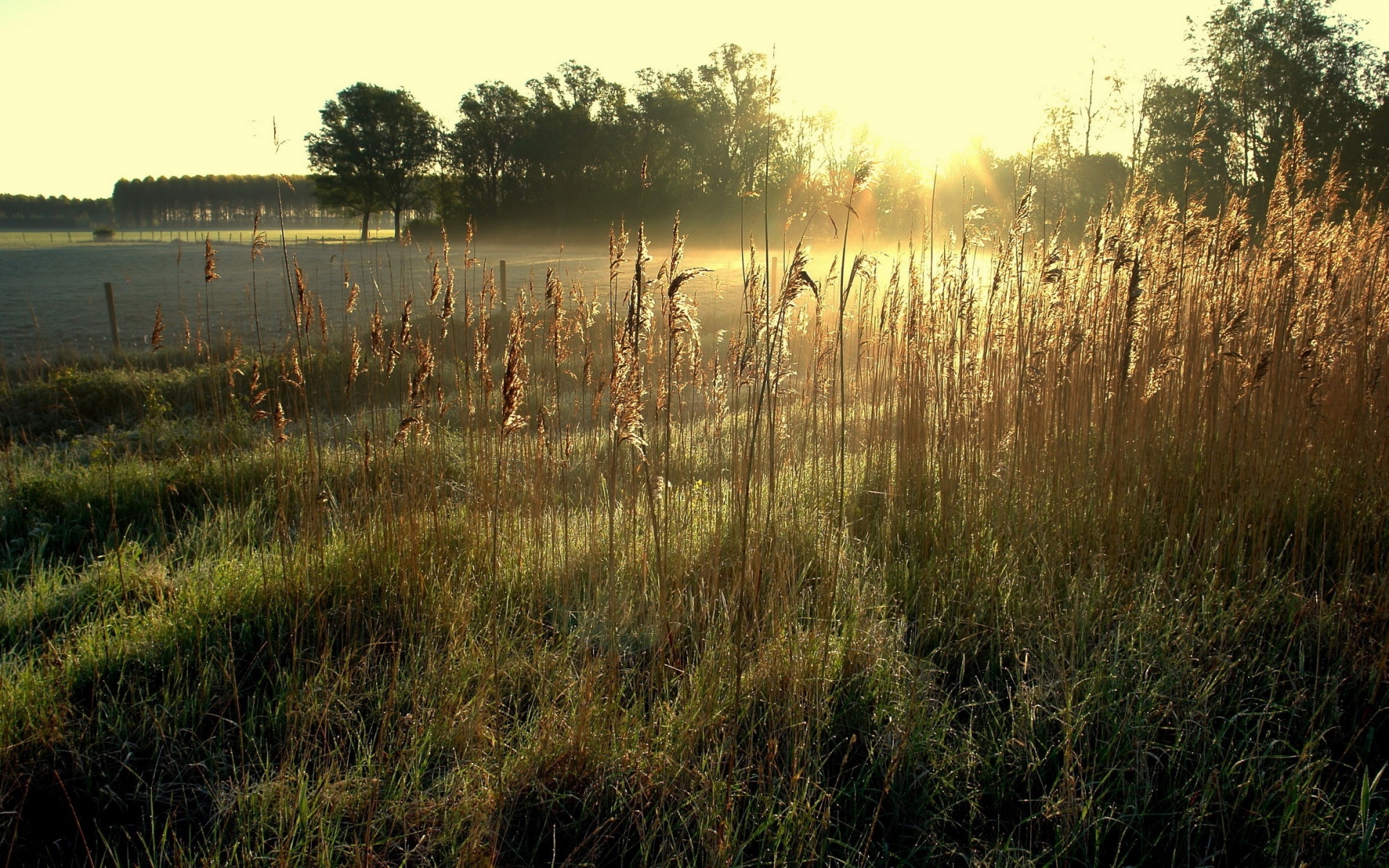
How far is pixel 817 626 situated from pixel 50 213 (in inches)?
5241

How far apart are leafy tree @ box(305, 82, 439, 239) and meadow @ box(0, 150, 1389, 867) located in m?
45.7

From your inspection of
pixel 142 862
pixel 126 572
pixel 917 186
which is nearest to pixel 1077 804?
pixel 142 862

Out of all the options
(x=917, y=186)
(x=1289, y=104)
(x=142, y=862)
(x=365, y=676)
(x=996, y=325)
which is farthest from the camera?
(x=1289, y=104)

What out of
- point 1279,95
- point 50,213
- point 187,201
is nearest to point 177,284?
point 1279,95

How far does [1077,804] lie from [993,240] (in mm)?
→ 3027

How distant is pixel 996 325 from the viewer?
3.85 meters

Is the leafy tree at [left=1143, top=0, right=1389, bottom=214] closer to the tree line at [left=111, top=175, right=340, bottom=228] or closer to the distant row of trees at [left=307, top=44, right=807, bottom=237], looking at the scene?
the distant row of trees at [left=307, top=44, right=807, bottom=237]

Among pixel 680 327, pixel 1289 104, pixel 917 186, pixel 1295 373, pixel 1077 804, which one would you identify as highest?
pixel 1289 104

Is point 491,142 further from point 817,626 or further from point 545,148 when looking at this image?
point 817,626

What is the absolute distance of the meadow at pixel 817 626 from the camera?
1822 mm

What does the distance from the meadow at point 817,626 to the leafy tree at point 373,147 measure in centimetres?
4568

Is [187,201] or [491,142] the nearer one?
[491,142]

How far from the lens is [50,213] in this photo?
98875 mm

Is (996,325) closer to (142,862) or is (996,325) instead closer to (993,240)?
(993,240)
